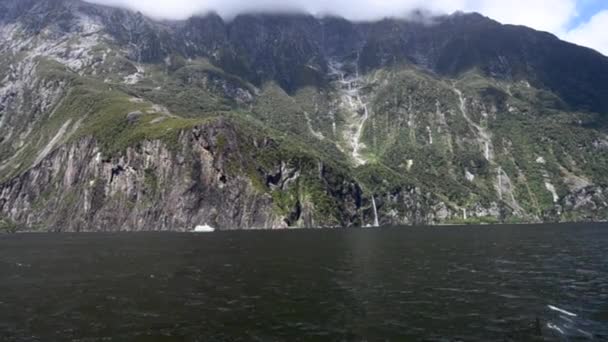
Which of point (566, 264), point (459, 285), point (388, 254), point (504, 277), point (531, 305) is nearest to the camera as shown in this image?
point (531, 305)

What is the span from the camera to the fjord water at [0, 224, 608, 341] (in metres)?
38.8

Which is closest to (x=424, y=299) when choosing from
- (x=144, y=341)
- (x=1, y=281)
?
(x=144, y=341)

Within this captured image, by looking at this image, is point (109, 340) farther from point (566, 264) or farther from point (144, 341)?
point (566, 264)

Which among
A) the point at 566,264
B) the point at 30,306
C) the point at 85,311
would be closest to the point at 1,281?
the point at 30,306

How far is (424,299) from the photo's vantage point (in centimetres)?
5078

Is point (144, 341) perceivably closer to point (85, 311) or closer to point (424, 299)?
point (85, 311)

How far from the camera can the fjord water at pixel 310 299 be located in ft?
127

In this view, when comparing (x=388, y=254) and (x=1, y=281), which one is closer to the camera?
(x=1, y=281)

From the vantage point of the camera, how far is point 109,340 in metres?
37.2

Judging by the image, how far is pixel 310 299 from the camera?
5150 centimetres

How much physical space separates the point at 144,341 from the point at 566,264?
63.7 meters

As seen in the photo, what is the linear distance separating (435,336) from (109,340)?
910 inches

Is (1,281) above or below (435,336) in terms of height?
below

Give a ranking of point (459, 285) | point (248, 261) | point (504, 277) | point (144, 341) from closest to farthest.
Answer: point (144, 341) → point (459, 285) → point (504, 277) → point (248, 261)
